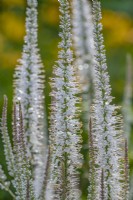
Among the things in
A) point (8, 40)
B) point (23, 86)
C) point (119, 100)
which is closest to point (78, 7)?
point (23, 86)

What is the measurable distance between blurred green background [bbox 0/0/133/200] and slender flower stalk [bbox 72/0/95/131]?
268 centimetres

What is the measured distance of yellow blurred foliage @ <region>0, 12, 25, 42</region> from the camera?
8.03 metres

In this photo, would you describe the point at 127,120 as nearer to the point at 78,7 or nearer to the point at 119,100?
the point at 78,7

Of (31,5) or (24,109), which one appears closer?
(31,5)

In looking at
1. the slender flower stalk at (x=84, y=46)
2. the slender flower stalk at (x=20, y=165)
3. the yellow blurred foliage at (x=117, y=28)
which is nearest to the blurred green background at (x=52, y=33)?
the yellow blurred foliage at (x=117, y=28)

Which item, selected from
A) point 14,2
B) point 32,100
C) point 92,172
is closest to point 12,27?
point 14,2

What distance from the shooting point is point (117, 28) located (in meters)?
8.84

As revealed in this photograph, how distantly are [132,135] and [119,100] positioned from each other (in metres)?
1.09

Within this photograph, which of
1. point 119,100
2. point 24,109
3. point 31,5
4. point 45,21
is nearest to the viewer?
point 31,5

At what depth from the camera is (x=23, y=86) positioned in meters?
2.36

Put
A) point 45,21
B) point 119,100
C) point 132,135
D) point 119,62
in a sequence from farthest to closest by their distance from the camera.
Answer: point 45,21, point 119,62, point 119,100, point 132,135

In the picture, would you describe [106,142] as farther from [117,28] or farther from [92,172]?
[117,28]

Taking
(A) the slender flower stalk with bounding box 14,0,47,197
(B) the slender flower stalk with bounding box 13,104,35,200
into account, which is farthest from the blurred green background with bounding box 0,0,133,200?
(B) the slender flower stalk with bounding box 13,104,35,200

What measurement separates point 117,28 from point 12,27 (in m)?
1.38
